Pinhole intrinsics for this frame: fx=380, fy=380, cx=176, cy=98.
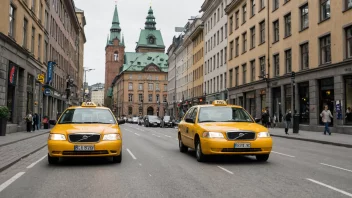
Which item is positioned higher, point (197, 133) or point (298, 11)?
point (298, 11)

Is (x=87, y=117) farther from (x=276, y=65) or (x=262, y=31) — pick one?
(x=262, y=31)

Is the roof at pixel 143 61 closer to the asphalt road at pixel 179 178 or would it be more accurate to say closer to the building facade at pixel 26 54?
the building facade at pixel 26 54

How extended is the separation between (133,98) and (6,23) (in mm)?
109443

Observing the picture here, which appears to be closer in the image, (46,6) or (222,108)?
(222,108)

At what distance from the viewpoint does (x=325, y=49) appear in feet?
89.4

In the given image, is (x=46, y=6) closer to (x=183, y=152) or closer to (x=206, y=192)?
(x=183, y=152)

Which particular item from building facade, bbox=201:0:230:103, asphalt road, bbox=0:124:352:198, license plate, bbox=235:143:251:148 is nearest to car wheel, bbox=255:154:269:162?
asphalt road, bbox=0:124:352:198

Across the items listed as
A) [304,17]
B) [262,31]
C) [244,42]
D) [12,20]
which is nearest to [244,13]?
[244,42]

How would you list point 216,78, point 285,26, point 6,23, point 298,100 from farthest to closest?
point 216,78
point 285,26
point 298,100
point 6,23

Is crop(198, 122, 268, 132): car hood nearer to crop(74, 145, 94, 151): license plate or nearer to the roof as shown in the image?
crop(74, 145, 94, 151): license plate

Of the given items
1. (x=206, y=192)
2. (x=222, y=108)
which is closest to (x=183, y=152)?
(x=222, y=108)

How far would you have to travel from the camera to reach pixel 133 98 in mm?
133250

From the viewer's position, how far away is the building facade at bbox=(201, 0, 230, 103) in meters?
51.1

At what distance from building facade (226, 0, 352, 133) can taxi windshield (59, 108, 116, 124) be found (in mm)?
17100
